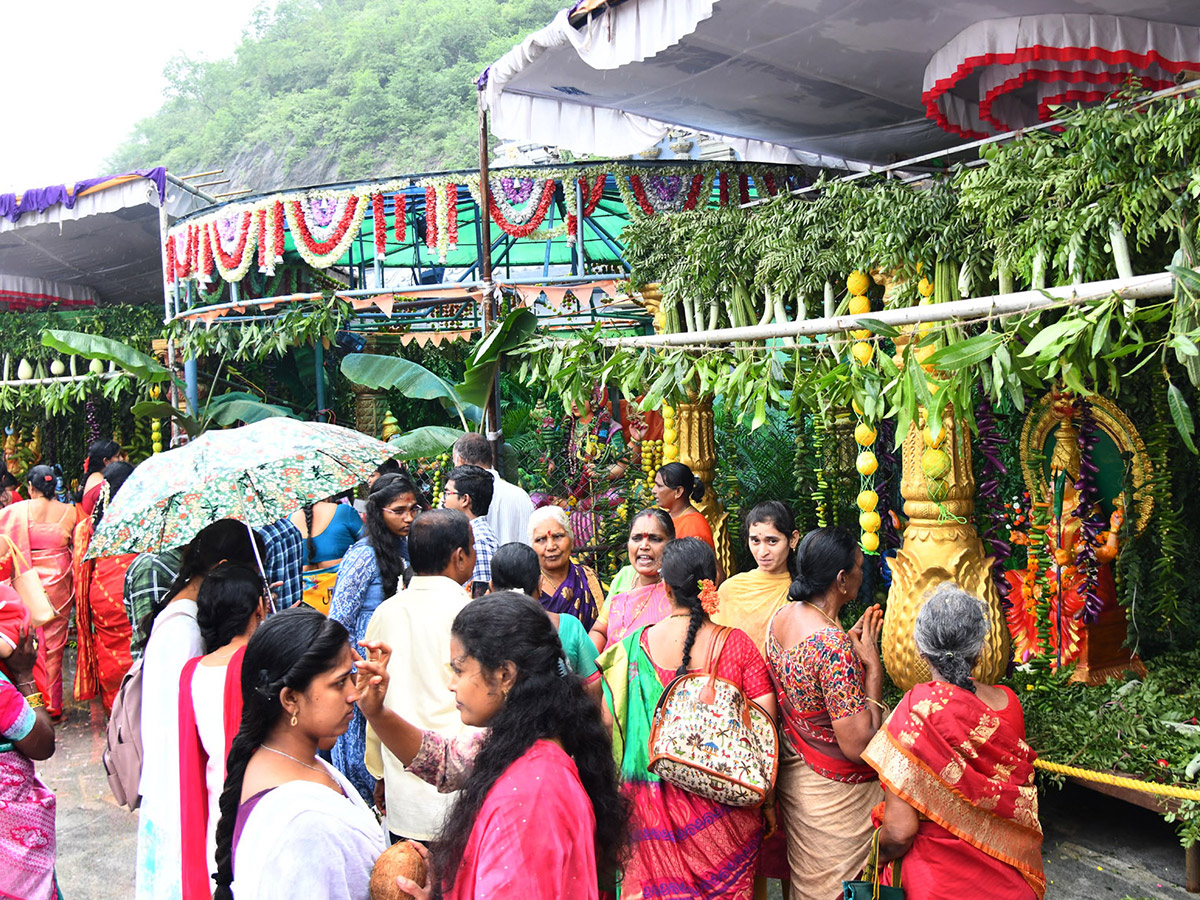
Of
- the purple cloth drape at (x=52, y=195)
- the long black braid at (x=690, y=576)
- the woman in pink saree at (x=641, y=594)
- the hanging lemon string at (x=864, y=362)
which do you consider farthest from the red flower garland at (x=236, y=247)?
the long black braid at (x=690, y=576)

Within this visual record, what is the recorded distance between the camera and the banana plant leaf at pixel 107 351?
27.9 feet

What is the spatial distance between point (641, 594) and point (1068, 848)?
7.37 feet

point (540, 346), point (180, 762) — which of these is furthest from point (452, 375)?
point (180, 762)

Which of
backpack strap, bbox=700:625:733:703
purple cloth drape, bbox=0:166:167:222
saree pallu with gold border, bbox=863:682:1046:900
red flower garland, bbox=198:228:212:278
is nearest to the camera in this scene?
saree pallu with gold border, bbox=863:682:1046:900

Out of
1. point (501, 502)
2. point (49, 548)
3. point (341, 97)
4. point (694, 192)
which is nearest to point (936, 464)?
point (501, 502)

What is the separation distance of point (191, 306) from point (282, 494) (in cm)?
857

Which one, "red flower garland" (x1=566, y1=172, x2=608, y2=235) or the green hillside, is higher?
the green hillside

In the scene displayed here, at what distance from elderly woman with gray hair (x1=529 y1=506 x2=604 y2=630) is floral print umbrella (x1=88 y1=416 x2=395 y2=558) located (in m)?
0.74

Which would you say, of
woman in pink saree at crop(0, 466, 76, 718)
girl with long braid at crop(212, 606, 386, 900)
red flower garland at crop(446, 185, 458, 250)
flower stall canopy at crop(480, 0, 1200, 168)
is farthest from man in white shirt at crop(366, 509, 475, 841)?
red flower garland at crop(446, 185, 458, 250)

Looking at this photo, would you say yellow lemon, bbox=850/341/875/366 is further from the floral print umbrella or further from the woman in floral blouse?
the floral print umbrella

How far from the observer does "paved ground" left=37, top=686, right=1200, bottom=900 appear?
394 cm

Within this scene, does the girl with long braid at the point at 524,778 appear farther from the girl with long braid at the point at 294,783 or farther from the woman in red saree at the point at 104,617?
the woman in red saree at the point at 104,617

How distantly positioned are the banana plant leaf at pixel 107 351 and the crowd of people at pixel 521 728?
213 inches

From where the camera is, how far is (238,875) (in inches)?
76.9
